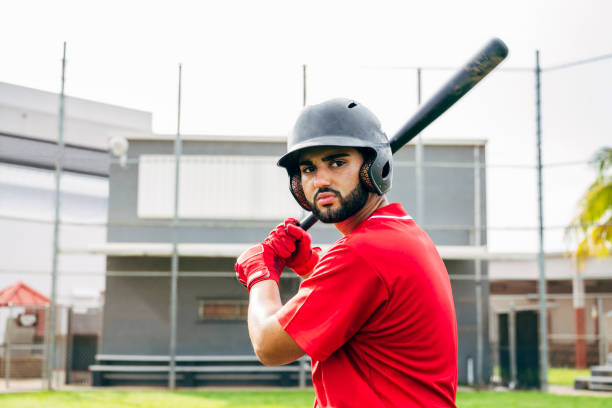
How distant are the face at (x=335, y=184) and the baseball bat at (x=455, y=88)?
0.59 meters

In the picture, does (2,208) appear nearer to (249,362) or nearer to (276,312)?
(249,362)

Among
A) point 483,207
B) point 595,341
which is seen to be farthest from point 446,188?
point 595,341

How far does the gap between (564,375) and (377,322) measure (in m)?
22.0

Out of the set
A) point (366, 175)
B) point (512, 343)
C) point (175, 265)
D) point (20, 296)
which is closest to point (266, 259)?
point (366, 175)

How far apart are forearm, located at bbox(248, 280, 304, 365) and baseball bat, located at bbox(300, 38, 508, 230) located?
959mm

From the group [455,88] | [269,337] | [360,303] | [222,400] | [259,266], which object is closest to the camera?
[360,303]

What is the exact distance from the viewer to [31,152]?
82.6 ft

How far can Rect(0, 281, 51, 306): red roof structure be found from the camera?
1853 cm

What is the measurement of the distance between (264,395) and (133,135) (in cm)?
724

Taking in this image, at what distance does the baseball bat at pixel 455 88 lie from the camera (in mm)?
2400

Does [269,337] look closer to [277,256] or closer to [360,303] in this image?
[360,303]

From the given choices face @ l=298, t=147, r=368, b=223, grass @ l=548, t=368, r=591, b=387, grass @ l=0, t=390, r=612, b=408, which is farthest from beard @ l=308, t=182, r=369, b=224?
grass @ l=548, t=368, r=591, b=387

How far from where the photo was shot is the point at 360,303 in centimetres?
188

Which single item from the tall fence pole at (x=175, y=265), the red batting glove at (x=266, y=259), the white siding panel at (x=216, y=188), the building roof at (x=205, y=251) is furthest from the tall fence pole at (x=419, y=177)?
the red batting glove at (x=266, y=259)
